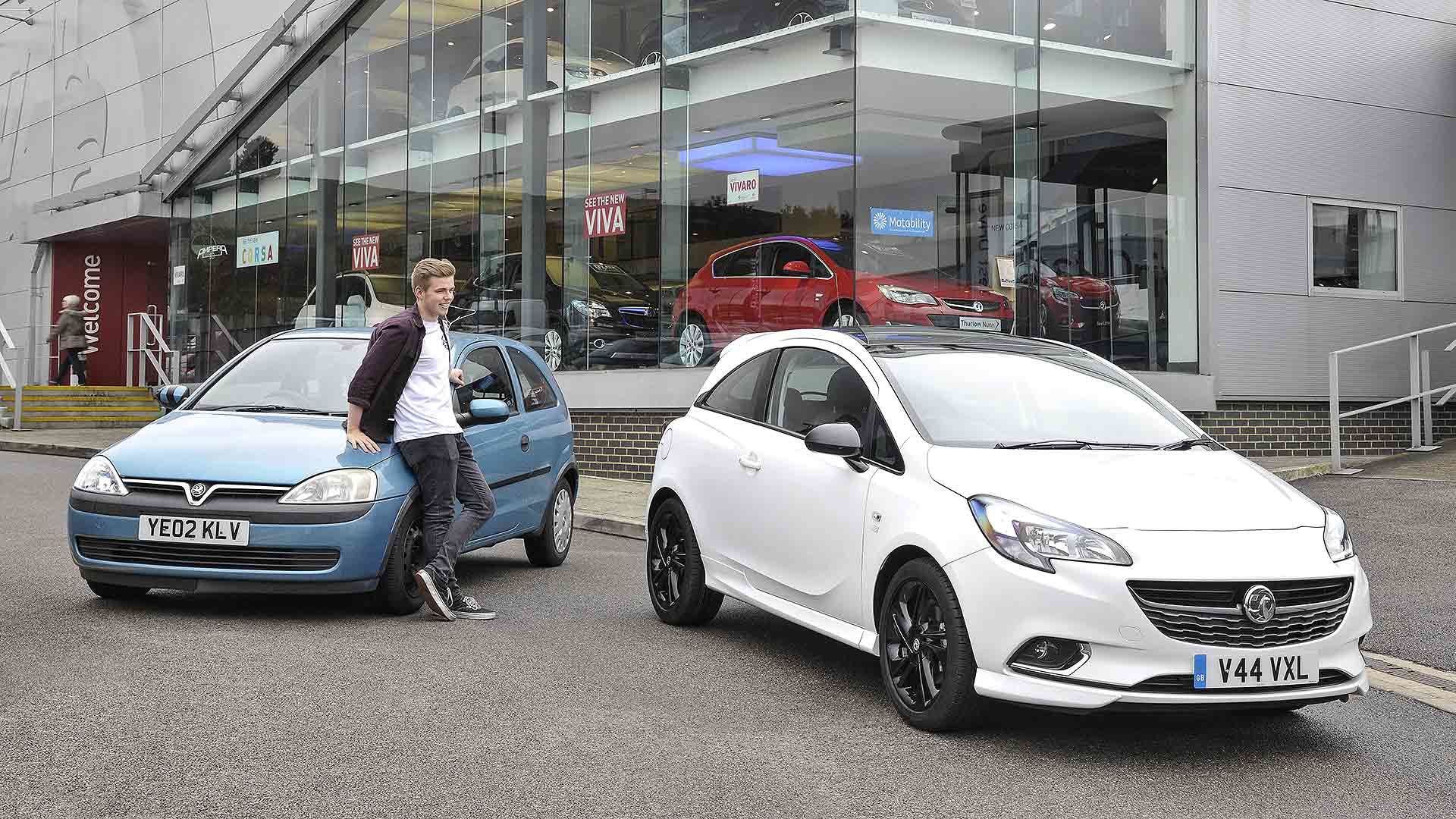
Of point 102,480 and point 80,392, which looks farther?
point 80,392

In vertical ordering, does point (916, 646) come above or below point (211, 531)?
below

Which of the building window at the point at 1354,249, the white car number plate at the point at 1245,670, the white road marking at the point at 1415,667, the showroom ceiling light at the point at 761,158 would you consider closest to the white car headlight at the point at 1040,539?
the white car number plate at the point at 1245,670

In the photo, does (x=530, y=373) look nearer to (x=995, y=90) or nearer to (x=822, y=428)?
(x=822, y=428)

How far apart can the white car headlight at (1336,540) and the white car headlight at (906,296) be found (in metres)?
9.82

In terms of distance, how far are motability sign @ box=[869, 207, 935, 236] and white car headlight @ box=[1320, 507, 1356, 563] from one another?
33.2 ft

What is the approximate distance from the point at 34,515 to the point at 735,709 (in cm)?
900

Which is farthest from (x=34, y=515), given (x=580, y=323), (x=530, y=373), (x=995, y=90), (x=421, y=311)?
(x=995, y=90)

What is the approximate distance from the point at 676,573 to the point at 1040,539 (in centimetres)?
301

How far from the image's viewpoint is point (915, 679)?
18.2 feet

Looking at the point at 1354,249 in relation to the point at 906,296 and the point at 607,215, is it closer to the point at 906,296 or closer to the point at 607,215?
the point at 906,296

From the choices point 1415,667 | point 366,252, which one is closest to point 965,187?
point 1415,667

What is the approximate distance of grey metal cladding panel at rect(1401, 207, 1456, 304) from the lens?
17984 millimetres

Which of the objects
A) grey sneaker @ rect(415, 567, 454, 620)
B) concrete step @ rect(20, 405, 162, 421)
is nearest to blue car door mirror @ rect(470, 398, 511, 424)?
grey sneaker @ rect(415, 567, 454, 620)

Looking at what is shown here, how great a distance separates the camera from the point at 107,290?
37.2 metres
